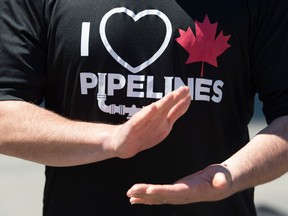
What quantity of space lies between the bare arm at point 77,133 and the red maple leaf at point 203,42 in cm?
30

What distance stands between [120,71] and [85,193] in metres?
0.37

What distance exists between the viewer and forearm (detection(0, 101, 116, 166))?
1.85 m

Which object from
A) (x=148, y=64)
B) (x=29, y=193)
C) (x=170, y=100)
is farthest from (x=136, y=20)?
(x=29, y=193)

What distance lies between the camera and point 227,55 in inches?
81.0

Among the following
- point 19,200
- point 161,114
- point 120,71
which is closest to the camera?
point 161,114

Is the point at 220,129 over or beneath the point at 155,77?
beneath

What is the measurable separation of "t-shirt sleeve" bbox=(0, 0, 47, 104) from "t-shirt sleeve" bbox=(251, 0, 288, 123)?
62 centimetres

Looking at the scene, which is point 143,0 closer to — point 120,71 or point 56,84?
point 120,71

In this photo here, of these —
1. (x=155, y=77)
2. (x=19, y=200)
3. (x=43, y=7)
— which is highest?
(x=43, y=7)

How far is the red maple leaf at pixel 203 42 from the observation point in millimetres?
2039

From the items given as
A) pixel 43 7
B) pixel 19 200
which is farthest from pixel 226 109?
pixel 19 200

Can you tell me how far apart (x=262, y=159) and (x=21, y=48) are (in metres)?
0.73

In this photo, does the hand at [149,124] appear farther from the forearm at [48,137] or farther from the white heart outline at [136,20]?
the white heart outline at [136,20]

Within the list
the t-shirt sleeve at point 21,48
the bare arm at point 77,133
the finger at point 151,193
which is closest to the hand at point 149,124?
the bare arm at point 77,133
